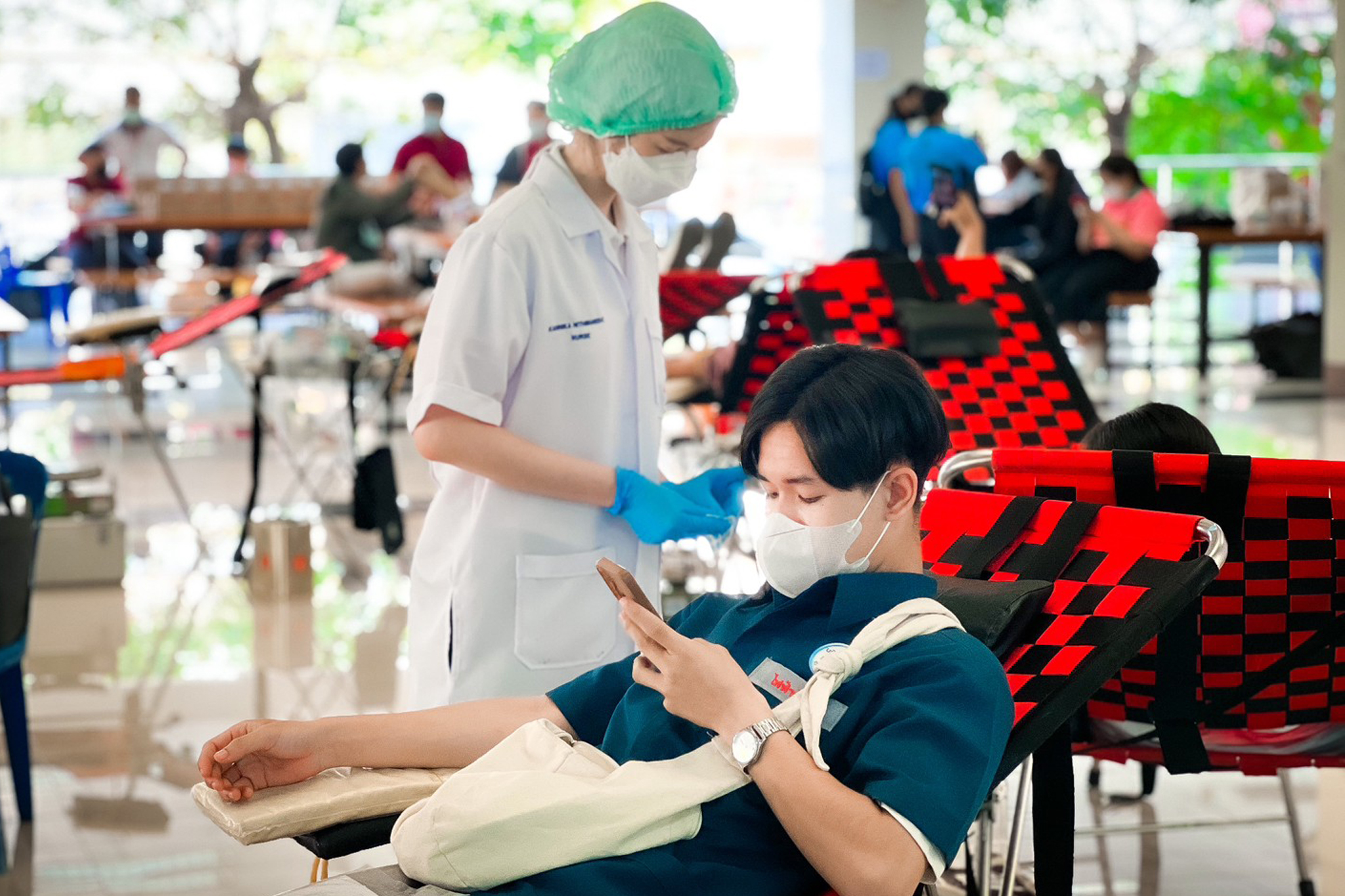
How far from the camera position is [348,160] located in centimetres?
881

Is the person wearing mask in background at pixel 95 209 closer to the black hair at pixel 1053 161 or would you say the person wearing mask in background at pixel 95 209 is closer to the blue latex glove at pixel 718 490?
the black hair at pixel 1053 161

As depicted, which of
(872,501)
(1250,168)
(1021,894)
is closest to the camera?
(872,501)

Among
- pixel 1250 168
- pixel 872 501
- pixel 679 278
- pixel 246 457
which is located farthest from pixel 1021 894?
pixel 1250 168

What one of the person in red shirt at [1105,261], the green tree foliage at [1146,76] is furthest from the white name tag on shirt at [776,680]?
the green tree foliage at [1146,76]

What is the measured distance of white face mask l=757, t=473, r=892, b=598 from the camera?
5.09 feet

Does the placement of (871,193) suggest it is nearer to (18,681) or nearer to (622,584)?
(18,681)

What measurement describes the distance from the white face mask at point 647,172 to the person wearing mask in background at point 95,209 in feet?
30.5

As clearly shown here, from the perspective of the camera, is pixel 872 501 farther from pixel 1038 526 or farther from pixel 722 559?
pixel 722 559

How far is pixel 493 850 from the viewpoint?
144 centimetres

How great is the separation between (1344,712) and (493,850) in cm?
127

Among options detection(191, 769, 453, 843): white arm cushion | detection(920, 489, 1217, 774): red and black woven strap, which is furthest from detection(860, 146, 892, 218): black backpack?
detection(191, 769, 453, 843): white arm cushion

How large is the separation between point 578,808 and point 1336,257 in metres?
8.61

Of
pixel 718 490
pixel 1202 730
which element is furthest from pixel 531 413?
pixel 1202 730

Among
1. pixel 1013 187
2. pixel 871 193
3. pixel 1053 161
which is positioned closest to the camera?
pixel 1053 161
